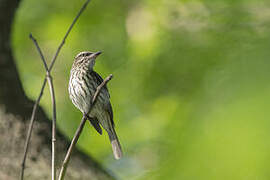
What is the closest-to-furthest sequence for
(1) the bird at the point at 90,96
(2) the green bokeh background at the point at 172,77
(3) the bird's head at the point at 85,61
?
(2) the green bokeh background at the point at 172,77, (1) the bird at the point at 90,96, (3) the bird's head at the point at 85,61

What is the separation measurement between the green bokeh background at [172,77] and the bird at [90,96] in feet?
1.52

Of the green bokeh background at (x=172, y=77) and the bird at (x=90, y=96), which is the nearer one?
the green bokeh background at (x=172, y=77)

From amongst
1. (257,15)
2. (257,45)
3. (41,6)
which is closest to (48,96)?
(41,6)

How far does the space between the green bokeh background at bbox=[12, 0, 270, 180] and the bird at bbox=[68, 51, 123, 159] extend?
464mm

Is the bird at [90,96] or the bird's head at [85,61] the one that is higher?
the bird's head at [85,61]

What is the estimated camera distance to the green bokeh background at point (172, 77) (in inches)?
60.4

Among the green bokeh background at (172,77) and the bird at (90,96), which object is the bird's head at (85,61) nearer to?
the bird at (90,96)

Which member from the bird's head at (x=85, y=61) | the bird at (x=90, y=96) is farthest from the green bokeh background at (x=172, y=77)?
the bird's head at (x=85, y=61)

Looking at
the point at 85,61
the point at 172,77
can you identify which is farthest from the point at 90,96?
the point at 172,77

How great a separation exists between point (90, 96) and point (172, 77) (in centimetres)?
77

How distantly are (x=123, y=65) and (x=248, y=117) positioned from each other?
4.05 meters

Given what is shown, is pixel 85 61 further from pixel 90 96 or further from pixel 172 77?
pixel 172 77

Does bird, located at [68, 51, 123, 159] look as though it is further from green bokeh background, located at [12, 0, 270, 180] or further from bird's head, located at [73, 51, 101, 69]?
green bokeh background, located at [12, 0, 270, 180]

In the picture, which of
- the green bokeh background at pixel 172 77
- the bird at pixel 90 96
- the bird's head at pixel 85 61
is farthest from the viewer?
the bird's head at pixel 85 61
